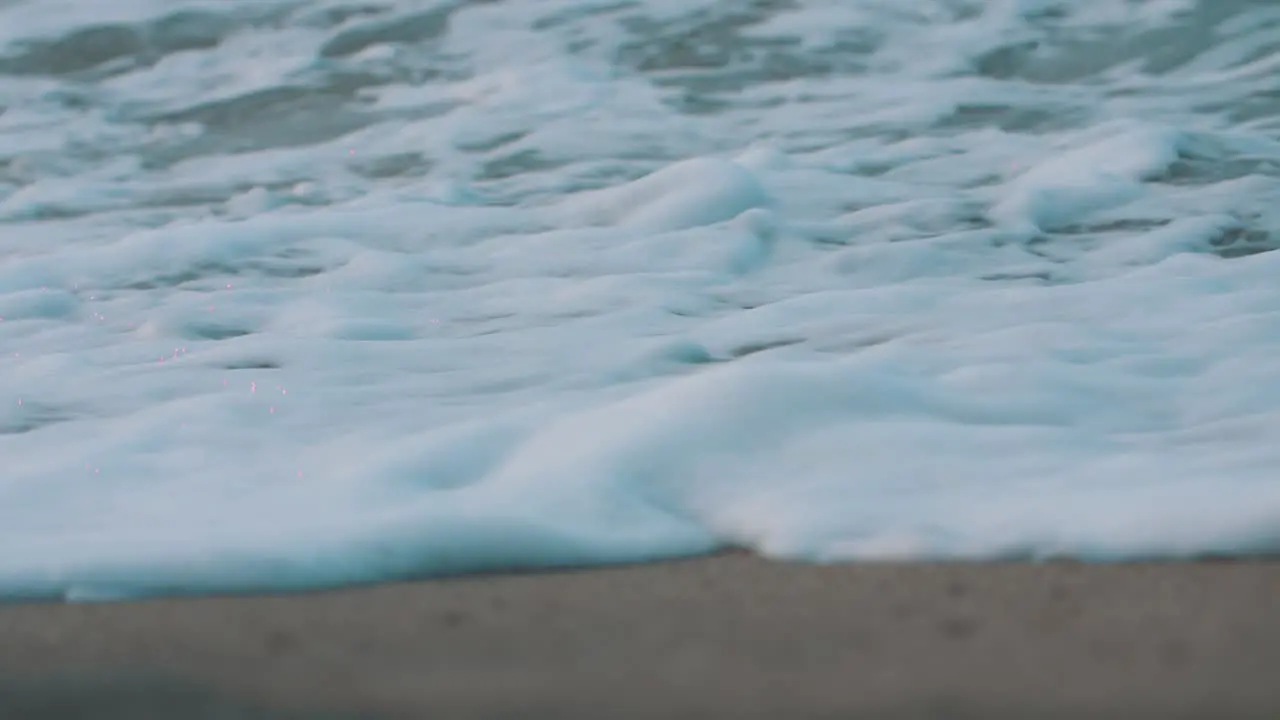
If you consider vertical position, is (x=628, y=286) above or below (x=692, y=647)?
above

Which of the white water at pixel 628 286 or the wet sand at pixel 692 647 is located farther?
the white water at pixel 628 286

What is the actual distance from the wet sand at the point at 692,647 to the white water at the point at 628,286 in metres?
0.08

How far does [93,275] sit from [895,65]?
270 centimetres

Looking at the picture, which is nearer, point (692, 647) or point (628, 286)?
point (692, 647)

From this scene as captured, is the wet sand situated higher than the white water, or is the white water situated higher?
the white water

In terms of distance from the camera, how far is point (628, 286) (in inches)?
108

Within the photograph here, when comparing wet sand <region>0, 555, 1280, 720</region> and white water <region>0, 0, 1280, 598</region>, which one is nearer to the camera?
wet sand <region>0, 555, 1280, 720</region>

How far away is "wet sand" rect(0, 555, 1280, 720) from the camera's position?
1.05 m

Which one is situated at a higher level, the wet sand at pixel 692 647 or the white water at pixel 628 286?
the white water at pixel 628 286

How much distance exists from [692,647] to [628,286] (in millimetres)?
1623

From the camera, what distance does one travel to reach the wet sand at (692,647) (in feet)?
3.44

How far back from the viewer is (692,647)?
117 centimetres

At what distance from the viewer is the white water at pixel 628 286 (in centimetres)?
152

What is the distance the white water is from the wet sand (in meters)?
0.08
